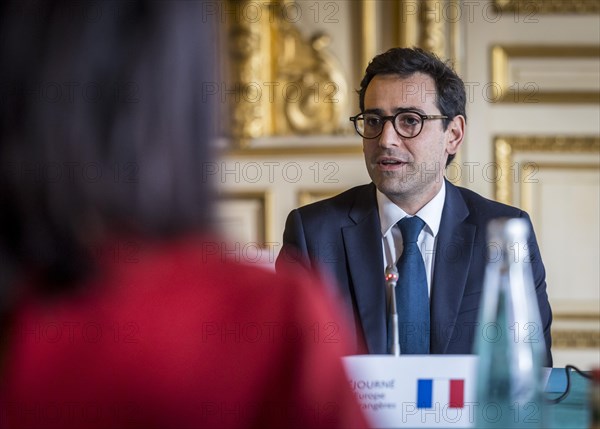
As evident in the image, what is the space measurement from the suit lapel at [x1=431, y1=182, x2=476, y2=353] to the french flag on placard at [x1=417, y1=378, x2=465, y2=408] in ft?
1.98

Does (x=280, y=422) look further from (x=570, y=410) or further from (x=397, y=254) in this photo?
(x=397, y=254)

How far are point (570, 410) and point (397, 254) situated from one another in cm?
67

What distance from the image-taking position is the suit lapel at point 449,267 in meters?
1.88

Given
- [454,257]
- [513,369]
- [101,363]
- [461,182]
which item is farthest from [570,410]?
[461,182]

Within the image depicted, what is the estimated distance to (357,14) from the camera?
3.65 meters

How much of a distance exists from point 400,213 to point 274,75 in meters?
1.78

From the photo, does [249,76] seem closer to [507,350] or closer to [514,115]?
[514,115]

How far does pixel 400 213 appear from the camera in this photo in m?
2.08

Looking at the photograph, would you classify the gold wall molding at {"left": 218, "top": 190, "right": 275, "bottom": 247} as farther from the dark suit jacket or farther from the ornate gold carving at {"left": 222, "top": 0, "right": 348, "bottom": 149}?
the dark suit jacket

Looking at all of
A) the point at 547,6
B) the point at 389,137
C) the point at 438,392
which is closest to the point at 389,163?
the point at 389,137

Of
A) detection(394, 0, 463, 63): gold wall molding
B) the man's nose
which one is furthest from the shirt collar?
detection(394, 0, 463, 63): gold wall molding

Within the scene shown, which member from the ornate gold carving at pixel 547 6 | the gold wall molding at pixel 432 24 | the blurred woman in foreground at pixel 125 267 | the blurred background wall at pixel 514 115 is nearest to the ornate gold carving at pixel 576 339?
the blurred background wall at pixel 514 115

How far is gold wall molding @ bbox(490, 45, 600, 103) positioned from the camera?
11.6 feet

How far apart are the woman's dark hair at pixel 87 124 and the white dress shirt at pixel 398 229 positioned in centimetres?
139
